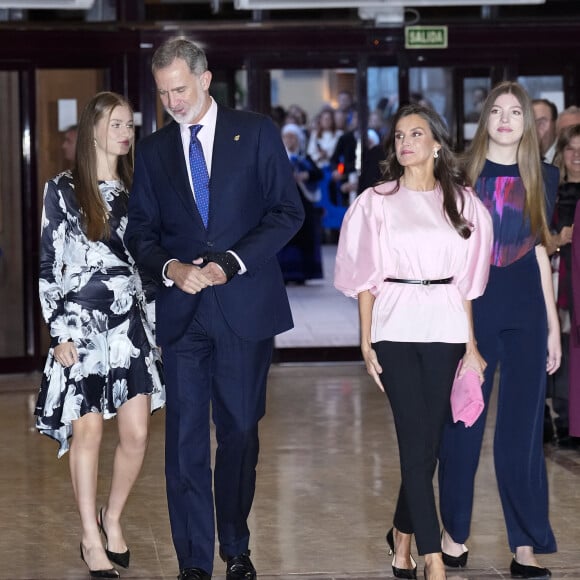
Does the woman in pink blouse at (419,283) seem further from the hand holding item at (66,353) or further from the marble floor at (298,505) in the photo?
the hand holding item at (66,353)

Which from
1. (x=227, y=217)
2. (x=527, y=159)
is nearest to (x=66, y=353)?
(x=227, y=217)

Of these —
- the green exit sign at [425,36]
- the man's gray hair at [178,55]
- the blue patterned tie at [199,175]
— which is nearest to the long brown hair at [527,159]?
the blue patterned tie at [199,175]

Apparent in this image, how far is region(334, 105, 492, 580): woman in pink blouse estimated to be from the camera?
4238 mm

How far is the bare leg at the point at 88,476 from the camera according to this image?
467cm

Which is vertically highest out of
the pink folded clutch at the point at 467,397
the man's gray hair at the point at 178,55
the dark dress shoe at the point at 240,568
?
the man's gray hair at the point at 178,55

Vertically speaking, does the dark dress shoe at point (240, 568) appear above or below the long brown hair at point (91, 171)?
below

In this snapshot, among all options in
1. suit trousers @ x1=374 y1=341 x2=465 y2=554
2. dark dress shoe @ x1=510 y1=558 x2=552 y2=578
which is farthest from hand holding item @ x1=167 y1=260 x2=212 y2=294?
dark dress shoe @ x1=510 y1=558 x2=552 y2=578

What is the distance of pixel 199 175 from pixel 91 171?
49 centimetres

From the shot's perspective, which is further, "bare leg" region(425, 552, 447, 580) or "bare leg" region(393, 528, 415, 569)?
"bare leg" region(393, 528, 415, 569)

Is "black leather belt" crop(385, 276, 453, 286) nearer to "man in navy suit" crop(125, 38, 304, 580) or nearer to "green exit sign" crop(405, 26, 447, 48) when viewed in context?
"man in navy suit" crop(125, 38, 304, 580)

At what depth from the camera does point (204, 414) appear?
440cm

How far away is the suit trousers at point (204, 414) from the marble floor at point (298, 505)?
360 millimetres

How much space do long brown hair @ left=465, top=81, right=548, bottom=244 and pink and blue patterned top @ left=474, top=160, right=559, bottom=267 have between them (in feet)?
0.07

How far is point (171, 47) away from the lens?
4.23m
